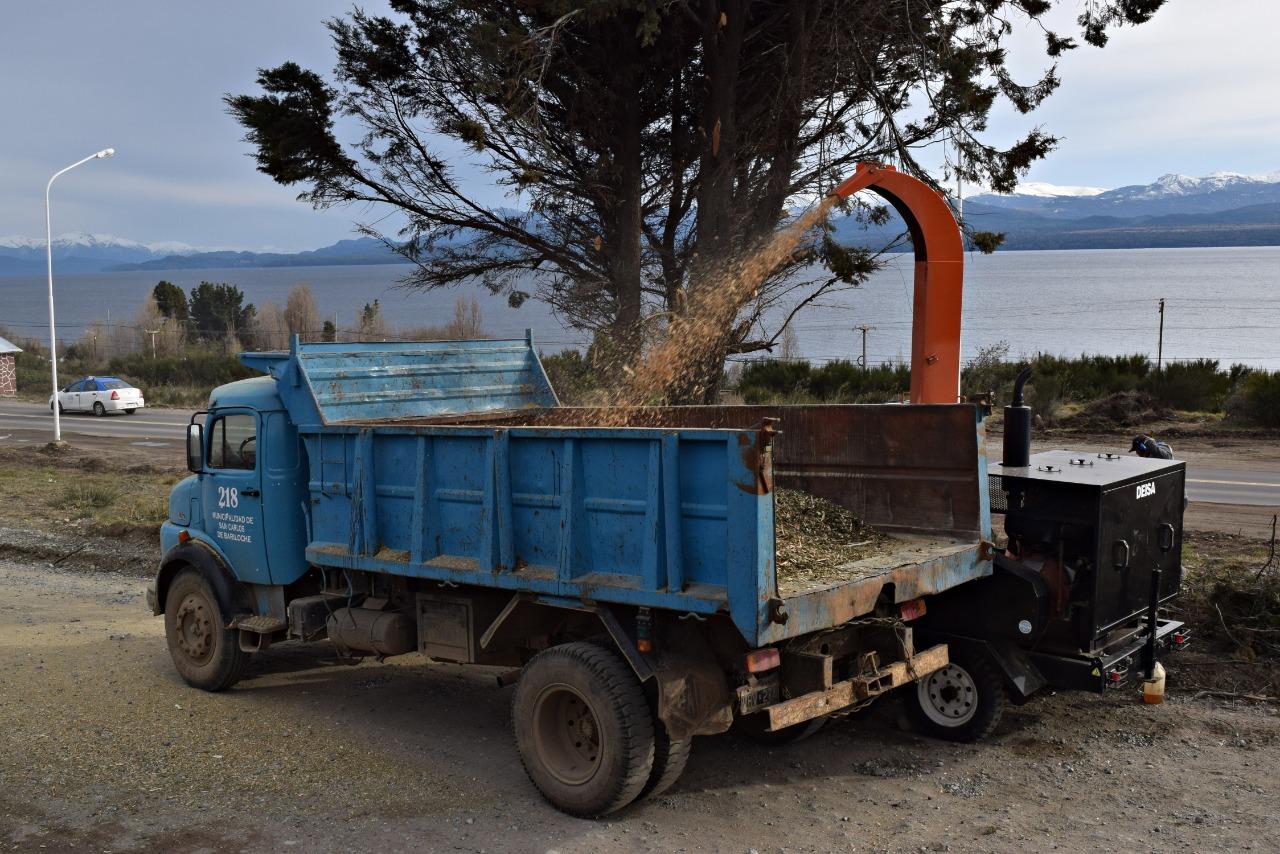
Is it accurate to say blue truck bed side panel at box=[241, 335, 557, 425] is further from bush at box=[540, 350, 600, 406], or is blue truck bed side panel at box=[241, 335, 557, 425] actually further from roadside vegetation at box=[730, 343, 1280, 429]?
roadside vegetation at box=[730, 343, 1280, 429]

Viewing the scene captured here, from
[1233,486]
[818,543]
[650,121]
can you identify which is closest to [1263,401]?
[1233,486]

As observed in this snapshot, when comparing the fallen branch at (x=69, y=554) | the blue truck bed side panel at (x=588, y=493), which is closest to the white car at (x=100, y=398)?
the fallen branch at (x=69, y=554)

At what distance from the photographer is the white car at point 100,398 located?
3778 cm

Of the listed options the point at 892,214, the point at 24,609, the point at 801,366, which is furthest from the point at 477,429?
the point at 801,366

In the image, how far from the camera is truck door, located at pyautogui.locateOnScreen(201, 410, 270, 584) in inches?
320

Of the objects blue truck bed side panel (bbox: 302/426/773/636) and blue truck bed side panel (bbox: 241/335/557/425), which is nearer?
blue truck bed side panel (bbox: 302/426/773/636)

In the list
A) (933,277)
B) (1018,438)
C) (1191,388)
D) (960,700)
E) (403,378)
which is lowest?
(960,700)

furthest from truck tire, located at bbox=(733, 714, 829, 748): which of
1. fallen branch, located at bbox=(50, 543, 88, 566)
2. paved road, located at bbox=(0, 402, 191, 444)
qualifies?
paved road, located at bbox=(0, 402, 191, 444)

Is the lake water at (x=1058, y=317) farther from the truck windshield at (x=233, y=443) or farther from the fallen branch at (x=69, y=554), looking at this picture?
the truck windshield at (x=233, y=443)

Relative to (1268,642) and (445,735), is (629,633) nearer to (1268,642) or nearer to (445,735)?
(445,735)

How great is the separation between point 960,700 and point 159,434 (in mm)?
27929

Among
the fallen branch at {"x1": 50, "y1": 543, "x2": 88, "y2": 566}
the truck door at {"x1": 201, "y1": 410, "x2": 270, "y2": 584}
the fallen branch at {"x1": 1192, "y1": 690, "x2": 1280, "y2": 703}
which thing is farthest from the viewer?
the fallen branch at {"x1": 50, "y1": 543, "x2": 88, "y2": 566}

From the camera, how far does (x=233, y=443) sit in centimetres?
839

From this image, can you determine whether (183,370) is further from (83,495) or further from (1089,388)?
(1089,388)
